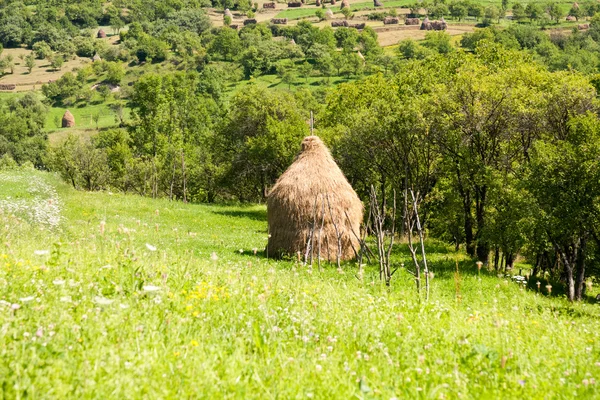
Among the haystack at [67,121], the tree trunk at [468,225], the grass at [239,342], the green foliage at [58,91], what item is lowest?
the haystack at [67,121]

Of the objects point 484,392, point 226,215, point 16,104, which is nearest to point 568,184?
point 484,392

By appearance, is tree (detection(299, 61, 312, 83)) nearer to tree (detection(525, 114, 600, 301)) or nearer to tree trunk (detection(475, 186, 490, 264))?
tree trunk (detection(475, 186, 490, 264))

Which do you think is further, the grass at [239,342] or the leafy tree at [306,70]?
the leafy tree at [306,70]

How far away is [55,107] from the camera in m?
186

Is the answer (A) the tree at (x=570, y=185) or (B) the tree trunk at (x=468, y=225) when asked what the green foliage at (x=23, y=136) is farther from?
(A) the tree at (x=570, y=185)

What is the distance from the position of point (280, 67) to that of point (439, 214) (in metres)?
165

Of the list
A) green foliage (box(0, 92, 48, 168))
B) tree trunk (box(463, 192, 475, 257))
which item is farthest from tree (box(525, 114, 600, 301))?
green foliage (box(0, 92, 48, 168))

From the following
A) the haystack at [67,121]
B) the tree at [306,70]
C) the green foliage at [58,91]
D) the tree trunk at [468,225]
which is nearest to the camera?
the tree trunk at [468,225]

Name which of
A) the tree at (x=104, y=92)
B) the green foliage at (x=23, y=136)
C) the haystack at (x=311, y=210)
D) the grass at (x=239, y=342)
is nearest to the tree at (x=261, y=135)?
the haystack at (x=311, y=210)

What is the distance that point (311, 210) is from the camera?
22031 millimetres

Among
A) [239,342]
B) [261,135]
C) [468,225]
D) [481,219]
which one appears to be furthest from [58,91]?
[239,342]

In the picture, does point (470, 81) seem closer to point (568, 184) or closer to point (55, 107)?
point (568, 184)

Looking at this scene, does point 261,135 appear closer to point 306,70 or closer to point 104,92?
point 306,70

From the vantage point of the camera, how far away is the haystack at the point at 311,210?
2203 cm
